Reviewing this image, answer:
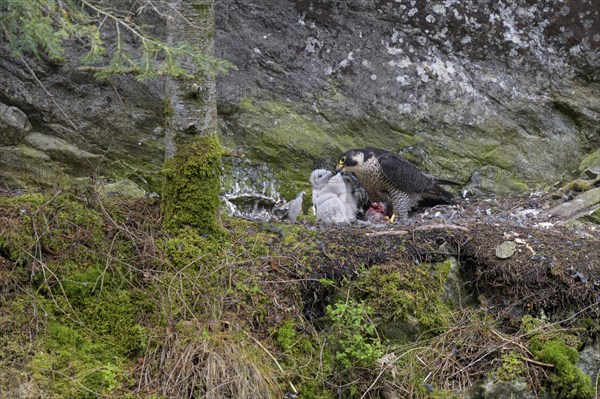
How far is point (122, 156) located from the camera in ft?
24.1

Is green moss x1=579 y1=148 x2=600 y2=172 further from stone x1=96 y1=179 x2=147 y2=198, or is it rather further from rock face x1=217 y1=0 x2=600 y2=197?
stone x1=96 y1=179 x2=147 y2=198

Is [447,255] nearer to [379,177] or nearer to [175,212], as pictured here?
[379,177]

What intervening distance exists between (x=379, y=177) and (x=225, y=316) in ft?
8.85

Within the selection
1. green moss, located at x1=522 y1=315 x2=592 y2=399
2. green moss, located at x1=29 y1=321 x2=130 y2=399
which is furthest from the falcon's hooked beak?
green moss, located at x1=29 y1=321 x2=130 y2=399

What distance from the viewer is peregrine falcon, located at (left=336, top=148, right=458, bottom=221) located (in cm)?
698

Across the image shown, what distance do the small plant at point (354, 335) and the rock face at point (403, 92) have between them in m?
2.62

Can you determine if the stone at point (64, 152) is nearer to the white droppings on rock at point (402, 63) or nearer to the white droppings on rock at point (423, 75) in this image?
the white droppings on rock at point (402, 63)

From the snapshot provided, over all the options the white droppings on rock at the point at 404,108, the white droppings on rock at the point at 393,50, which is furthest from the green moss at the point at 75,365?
the white droppings on rock at the point at 393,50

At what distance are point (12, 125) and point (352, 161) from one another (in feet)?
9.76

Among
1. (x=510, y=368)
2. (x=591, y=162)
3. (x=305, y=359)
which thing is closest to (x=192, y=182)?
(x=305, y=359)

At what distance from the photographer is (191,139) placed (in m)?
5.10

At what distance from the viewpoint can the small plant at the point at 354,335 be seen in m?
4.77

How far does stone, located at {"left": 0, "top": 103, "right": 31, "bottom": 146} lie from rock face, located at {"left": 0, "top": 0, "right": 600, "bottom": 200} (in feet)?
2.13

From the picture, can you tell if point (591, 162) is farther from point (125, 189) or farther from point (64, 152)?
point (64, 152)
